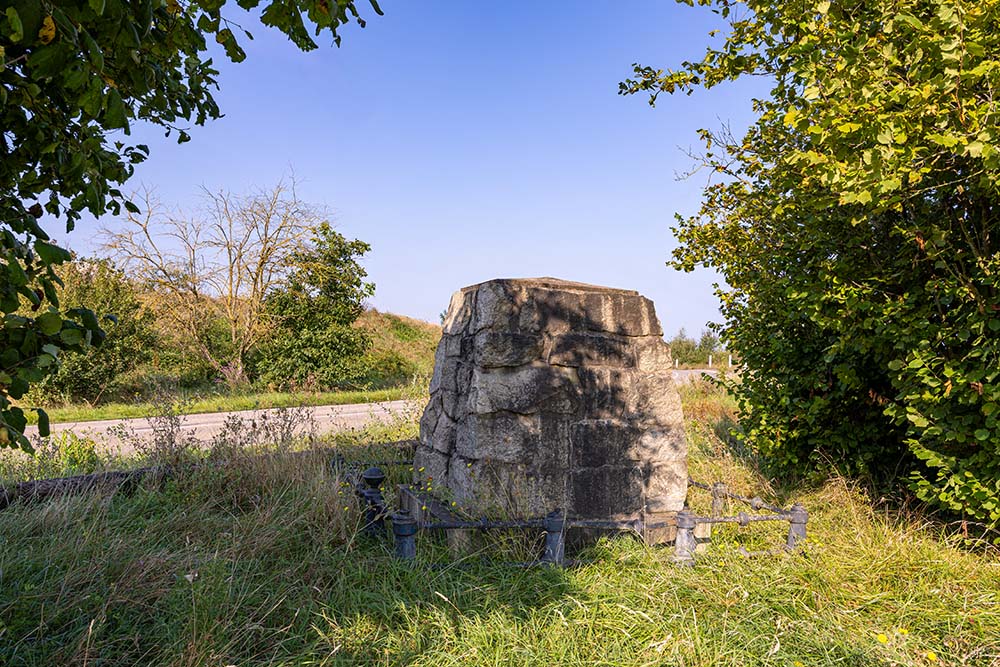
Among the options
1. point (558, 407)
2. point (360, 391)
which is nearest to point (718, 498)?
point (558, 407)

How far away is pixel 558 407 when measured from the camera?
182 inches

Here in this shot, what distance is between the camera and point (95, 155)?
7.70 feet

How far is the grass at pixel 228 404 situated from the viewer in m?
12.0

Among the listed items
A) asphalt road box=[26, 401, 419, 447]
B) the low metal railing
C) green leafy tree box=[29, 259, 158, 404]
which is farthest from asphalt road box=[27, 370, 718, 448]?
the low metal railing

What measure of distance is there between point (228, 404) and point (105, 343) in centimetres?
313

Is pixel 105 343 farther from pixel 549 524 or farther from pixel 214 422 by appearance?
pixel 549 524

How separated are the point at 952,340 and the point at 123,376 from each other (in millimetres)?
15468

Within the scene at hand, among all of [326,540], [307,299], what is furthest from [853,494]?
[307,299]

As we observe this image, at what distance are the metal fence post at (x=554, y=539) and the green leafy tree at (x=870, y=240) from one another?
2.58 m

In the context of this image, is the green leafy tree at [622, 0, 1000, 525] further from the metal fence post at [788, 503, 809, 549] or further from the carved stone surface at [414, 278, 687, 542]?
the carved stone surface at [414, 278, 687, 542]

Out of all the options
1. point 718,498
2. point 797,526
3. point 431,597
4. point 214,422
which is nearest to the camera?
point 431,597

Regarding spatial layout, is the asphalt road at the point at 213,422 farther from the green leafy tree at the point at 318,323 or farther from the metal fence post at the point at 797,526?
the metal fence post at the point at 797,526

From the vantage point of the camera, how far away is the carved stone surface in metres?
4.48

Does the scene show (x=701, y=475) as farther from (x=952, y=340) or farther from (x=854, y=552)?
(x=952, y=340)
